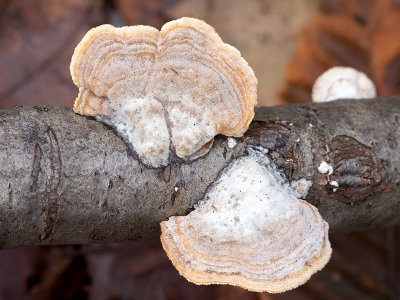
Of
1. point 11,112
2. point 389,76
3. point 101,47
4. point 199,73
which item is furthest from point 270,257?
point 389,76

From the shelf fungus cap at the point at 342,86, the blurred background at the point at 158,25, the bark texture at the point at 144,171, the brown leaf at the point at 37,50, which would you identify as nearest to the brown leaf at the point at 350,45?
the blurred background at the point at 158,25

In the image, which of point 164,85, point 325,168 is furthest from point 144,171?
point 325,168

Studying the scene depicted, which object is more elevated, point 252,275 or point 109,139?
point 109,139

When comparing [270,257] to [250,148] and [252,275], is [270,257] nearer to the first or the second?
[252,275]

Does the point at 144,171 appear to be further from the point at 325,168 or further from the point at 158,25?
the point at 158,25

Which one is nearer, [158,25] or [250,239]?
[250,239]

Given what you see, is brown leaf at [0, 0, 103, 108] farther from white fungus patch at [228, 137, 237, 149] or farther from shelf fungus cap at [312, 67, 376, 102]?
white fungus patch at [228, 137, 237, 149]

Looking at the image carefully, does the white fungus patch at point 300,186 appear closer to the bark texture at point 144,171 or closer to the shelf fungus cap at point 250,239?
the bark texture at point 144,171

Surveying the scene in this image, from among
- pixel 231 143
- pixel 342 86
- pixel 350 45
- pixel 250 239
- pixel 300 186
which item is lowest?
pixel 250 239
